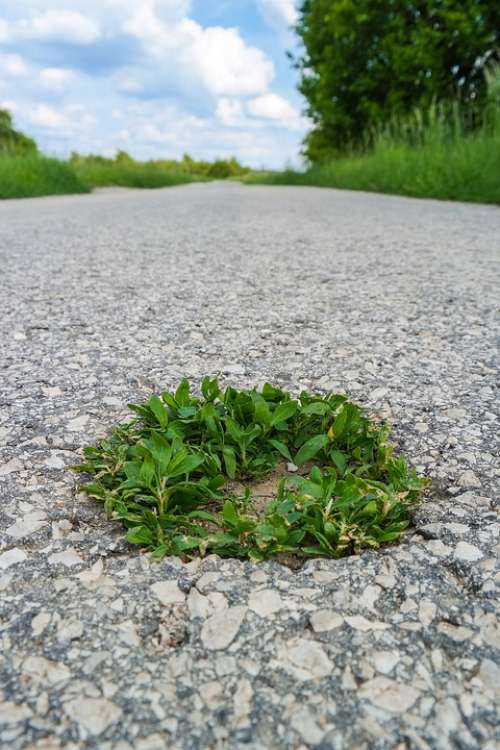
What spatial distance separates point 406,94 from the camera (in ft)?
44.5

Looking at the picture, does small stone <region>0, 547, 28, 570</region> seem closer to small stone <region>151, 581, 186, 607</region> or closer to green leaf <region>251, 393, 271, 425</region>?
small stone <region>151, 581, 186, 607</region>

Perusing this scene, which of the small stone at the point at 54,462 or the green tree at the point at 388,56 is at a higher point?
the green tree at the point at 388,56

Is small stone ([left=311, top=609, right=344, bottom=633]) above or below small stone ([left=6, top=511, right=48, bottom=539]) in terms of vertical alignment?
below

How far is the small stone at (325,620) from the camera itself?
0.95 metres

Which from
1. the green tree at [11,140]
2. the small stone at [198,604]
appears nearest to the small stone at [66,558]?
the small stone at [198,604]

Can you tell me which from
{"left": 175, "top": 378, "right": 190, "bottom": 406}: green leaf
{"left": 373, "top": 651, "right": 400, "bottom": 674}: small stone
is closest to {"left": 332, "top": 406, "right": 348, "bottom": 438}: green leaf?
{"left": 175, "top": 378, "right": 190, "bottom": 406}: green leaf

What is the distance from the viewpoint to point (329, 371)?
1965 millimetres

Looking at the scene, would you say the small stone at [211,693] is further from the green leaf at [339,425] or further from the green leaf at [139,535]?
the green leaf at [339,425]

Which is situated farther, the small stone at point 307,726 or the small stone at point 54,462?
the small stone at point 54,462

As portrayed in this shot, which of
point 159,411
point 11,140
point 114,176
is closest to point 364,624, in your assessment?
point 159,411

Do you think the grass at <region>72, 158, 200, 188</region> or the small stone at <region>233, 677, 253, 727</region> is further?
the grass at <region>72, 158, 200, 188</region>

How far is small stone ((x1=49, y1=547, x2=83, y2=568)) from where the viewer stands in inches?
43.1

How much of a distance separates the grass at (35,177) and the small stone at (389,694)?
10057 millimetres

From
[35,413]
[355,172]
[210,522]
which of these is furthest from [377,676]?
[355,172]
